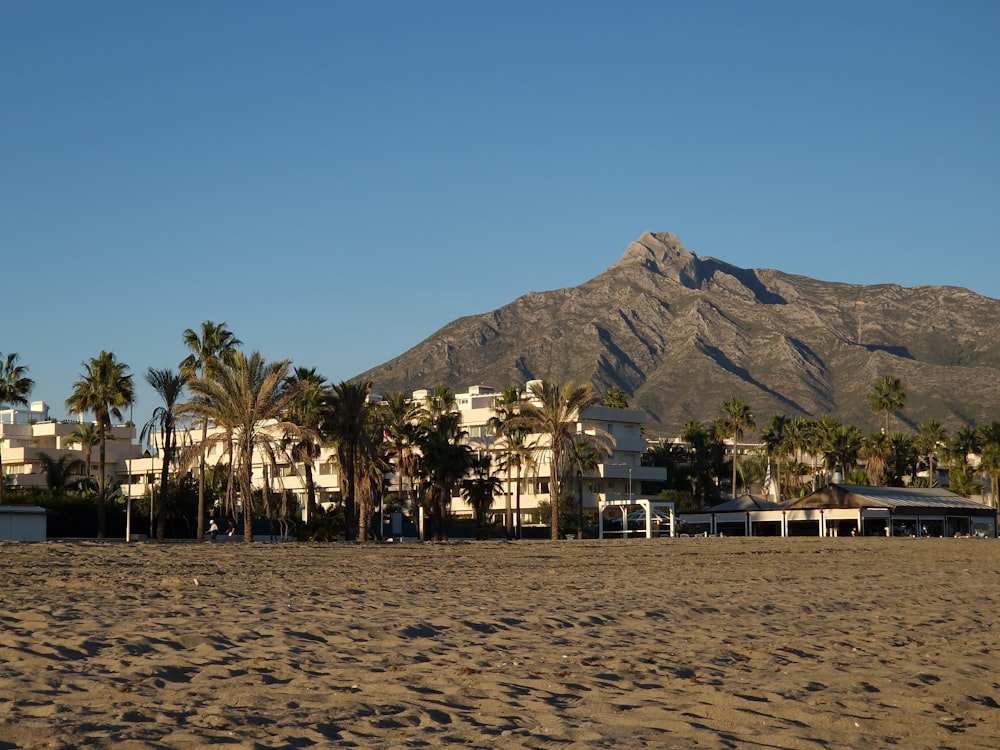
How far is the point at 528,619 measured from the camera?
1546 centimetres

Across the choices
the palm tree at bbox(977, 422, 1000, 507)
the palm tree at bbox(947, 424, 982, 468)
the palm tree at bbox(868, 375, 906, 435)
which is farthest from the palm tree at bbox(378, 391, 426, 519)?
the palm tree at bbox(947, 424, 982, 468)

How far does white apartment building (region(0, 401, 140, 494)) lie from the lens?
9888 cm

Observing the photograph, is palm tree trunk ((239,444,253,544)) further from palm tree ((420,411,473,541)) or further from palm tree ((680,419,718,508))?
palm tree ((680,419,718,508))

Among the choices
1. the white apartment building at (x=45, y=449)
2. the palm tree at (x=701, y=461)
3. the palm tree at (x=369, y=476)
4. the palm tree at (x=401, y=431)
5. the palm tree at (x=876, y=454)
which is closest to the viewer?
the palm tree at (x=369, y=476)

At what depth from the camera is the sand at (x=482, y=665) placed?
8820 mm

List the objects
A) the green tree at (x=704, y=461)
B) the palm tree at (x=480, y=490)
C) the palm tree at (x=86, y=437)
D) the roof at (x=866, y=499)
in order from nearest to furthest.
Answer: the palm tree at (x=480, y=490)
the roof at (x=866, y=499)
the palm tree at (x=86, y=437)
the green tree at (x=704, y=461)

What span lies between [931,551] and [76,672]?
4178 cm

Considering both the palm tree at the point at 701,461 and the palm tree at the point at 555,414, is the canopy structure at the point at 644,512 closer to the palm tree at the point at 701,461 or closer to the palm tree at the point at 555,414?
the palm tree at the point at 555,414

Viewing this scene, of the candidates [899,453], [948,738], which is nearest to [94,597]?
[948,738]

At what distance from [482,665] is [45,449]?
98.8m

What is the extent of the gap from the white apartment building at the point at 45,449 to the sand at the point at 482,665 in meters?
82.4

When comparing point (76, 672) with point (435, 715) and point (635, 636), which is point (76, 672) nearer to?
point (435, 715)

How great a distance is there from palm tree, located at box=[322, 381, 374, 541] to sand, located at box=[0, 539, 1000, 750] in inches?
1340

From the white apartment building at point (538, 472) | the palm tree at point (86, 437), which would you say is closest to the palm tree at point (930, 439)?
the white apartment building at point (538, 472)
